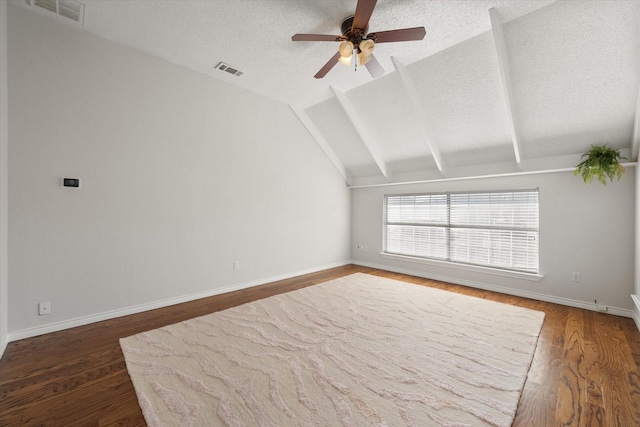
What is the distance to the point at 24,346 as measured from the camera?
93.1 inches

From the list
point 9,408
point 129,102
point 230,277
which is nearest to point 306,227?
point 230,277

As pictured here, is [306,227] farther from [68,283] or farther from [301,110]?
[68,283]

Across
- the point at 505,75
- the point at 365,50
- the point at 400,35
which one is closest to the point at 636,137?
the point at 505,75

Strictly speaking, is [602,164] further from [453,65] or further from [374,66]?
[374,66]

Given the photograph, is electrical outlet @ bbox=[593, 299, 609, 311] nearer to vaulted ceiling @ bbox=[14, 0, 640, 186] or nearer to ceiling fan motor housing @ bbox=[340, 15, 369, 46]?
vaulted ceiling @ bbox=[14, 0, 640, 186]

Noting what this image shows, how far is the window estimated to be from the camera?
13.2 ft

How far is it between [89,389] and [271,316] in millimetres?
1571

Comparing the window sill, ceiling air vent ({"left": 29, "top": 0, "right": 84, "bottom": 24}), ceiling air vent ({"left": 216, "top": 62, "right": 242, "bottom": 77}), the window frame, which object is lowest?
the window sill

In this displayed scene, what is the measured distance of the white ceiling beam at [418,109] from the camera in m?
3.49

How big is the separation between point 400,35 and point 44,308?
13.9ft

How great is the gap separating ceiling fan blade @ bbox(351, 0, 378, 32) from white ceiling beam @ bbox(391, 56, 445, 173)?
1.10 m

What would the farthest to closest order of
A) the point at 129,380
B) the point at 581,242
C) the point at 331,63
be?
the point at 581,242
the point at 331,63
the point at 129,380

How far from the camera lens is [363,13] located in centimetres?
219

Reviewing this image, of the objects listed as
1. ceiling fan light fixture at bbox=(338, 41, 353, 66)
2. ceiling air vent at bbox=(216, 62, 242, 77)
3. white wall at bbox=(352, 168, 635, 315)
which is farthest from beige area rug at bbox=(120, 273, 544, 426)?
ceiling air vent at bbox=(216, 62, 242, 77)
